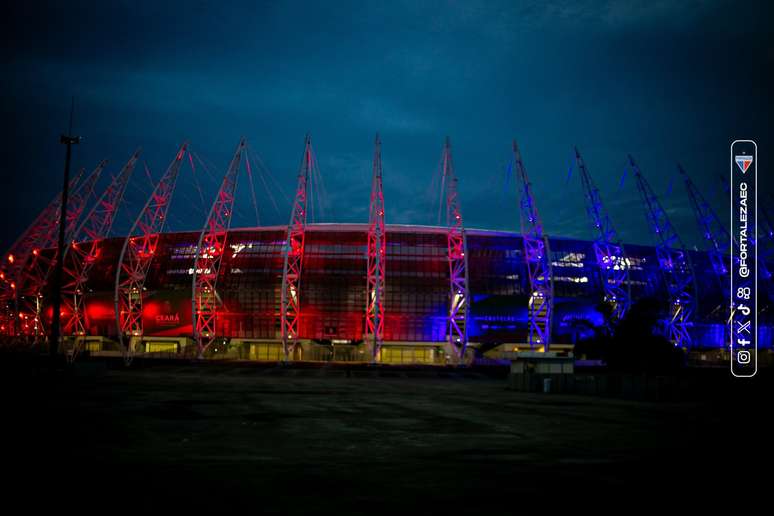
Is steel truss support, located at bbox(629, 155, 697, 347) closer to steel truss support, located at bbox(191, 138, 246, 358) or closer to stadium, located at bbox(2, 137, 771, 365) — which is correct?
stadium, located at bbox(2, 137, 771, 365)

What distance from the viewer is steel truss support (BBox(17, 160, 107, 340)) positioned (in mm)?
101562

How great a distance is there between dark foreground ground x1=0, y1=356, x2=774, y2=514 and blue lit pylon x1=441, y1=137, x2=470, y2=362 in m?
58.0

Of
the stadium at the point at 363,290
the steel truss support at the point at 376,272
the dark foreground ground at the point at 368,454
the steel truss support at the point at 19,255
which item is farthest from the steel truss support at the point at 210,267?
the dark foreground ground at the point at 368,454

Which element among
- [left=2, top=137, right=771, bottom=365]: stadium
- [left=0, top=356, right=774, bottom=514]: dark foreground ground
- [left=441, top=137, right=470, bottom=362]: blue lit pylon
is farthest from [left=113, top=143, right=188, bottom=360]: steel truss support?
[left=0, top=356, right=774, bottom=514]: dark foreground ground

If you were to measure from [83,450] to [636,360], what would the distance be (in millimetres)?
44912

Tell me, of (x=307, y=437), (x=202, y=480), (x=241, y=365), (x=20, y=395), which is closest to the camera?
(x=202, y=480)

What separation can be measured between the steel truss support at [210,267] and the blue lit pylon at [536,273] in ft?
135

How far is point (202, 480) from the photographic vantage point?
10883 mm

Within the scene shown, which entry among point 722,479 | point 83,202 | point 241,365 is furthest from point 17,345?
point 722,479

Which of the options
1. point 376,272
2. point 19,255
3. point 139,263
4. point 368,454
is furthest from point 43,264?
point 368,454

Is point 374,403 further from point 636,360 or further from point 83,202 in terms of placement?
point 83,202

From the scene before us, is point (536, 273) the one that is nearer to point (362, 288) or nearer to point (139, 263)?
point (362, 288)

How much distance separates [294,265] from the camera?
8825cm

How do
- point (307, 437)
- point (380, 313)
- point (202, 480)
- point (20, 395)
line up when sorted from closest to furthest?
point (202, 480) < point (307, 437) < point (20, 395) < point (380, 313)
